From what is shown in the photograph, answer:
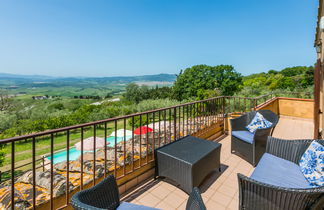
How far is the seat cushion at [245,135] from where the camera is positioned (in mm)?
Answer: 3211

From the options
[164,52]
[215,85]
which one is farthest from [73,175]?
[164,52]

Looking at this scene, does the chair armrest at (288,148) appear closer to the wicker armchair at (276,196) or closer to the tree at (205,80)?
the wicker armchair at (276,196)

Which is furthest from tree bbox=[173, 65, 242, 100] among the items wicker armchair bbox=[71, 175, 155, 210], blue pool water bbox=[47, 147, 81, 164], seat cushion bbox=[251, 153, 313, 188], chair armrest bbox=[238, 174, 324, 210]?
wicker armchair bbox=[71, 175, 155, 210]

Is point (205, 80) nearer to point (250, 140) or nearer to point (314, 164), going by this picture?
point (250, 140)

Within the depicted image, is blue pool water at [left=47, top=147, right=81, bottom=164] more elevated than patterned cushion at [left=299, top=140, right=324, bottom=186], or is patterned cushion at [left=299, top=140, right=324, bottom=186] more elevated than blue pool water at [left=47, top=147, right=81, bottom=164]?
patterned cushion at [left=299, top=140, right=324, bottom=186]

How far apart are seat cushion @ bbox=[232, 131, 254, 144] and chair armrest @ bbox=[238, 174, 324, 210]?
1838 mm

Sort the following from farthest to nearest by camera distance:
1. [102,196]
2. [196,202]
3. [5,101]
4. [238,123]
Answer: [5,101], [238,123], [102,196], [196,202]

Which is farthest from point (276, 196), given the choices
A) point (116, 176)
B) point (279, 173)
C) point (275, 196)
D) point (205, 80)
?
point (205, 80)

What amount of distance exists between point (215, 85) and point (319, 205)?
102ft

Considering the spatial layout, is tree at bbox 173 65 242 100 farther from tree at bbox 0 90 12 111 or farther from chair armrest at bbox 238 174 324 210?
chair armrest at bbox 238 174 324 210

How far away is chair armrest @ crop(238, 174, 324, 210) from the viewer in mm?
1274

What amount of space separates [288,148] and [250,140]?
83 centimetres

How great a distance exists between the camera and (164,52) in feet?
140

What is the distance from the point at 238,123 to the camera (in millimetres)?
3693
